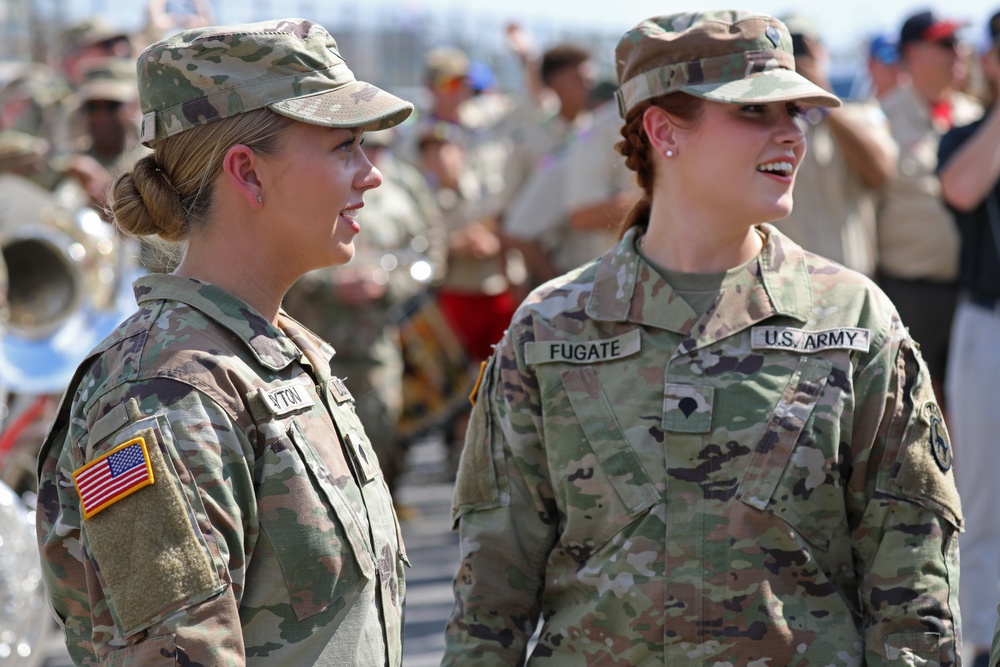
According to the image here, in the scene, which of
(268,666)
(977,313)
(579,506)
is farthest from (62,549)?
(977,313)

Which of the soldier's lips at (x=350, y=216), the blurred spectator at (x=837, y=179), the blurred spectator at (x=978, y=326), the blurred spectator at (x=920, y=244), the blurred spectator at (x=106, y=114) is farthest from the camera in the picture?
the blurred spectator at (x=106, y=114)

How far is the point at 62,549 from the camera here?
7.39ft

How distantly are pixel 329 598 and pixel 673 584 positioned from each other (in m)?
0.74

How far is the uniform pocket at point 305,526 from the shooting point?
2.20m

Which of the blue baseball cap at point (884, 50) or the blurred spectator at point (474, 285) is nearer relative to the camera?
the blue baseball cap at point (884, 50)

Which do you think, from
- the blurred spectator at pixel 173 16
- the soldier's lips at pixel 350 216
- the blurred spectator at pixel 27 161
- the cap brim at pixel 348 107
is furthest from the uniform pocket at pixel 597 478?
the blurred spectator at pixel 173 16

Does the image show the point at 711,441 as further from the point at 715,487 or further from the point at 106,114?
the point at 106,114

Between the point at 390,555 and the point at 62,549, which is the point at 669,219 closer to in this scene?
the point at 390,555

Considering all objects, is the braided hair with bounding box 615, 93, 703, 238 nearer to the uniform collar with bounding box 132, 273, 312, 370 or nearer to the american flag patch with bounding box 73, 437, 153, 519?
the uniform collar with bounding box 132, 273, 312, 370

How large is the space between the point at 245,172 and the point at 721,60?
1.00 metres

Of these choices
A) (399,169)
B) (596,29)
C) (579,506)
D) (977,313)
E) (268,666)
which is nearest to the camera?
(268,666)

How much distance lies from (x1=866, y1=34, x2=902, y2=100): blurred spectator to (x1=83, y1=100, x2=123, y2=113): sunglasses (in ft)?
13.9

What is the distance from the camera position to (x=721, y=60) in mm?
2781

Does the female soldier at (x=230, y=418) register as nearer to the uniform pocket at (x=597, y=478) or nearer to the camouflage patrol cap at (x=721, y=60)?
the uniform pocket at (x=597, y=478)
